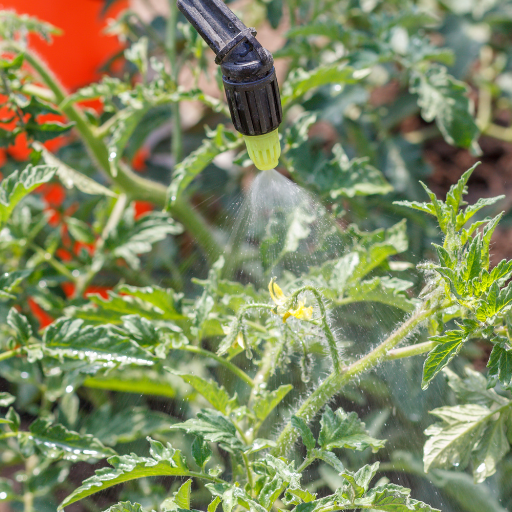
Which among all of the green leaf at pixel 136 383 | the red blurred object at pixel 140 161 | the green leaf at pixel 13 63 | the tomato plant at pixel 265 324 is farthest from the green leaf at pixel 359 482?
the red blurred object at pixel 140 161

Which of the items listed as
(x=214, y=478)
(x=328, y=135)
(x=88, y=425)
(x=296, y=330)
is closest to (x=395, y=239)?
(x=296, y=330)

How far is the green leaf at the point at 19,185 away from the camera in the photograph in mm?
850

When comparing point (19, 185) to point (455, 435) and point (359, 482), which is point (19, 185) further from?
point (455, 435)

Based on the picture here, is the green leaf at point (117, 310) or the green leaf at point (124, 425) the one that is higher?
the green leaf at point (117, 310)

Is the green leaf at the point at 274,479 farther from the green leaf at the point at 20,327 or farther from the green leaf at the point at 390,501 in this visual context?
the green leaf at the point at 20,327

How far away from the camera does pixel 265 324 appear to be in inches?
38.2

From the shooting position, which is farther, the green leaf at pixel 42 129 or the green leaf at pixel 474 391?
the green leaf at pixel 42 129

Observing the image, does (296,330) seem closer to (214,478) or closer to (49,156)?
(214,478)

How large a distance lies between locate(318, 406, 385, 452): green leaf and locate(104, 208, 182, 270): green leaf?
1.68 feet

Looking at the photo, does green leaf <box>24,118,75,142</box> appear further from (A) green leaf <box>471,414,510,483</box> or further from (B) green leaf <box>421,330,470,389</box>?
(A) green leaf <box>471,414,510,483</box>

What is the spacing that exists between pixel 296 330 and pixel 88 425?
1.45 ft

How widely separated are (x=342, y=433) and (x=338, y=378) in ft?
0.24

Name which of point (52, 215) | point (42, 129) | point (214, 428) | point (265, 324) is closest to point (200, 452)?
point (214, 428)

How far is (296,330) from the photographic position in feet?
2.64
